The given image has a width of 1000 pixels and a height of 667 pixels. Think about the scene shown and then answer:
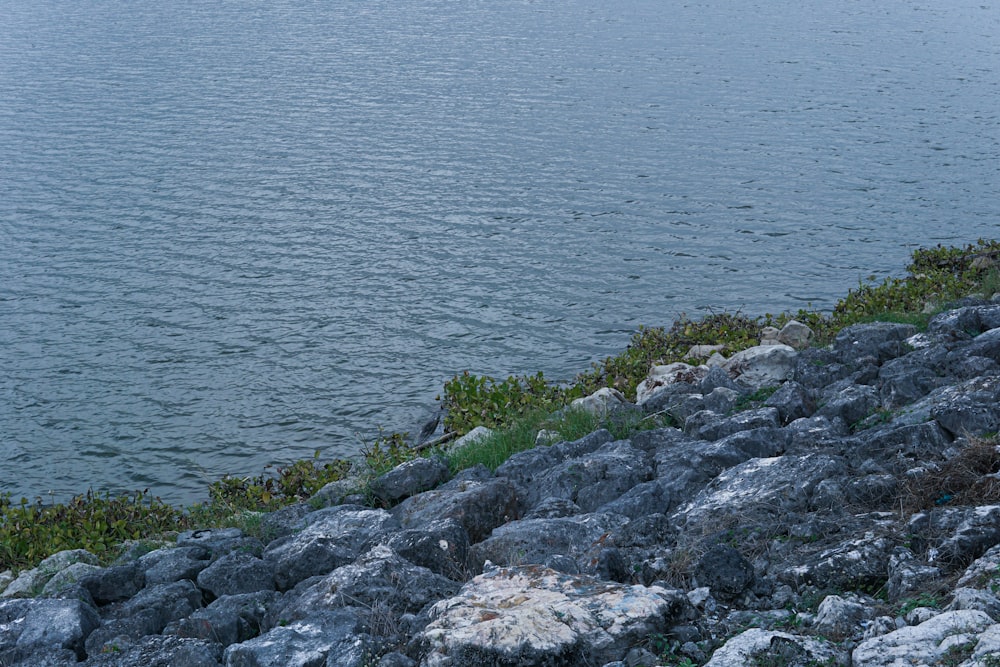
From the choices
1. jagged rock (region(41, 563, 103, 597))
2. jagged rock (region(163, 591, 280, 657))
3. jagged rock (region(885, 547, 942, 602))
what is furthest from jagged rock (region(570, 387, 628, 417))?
jagged rock (region(885, 547, 942, 602))

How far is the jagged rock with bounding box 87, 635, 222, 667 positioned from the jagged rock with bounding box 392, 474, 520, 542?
310 centimetres

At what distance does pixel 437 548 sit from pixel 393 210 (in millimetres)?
19997

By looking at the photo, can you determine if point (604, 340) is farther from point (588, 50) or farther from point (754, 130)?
point (588, 50)

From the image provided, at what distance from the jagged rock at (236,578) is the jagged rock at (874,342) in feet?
30.0

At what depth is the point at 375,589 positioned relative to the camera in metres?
8.84

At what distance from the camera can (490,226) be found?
90.5ft

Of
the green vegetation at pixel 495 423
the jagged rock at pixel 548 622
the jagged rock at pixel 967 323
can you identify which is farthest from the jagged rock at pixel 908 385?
the jagged rock at pixel 548 622

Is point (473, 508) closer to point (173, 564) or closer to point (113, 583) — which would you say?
point (173, 564)

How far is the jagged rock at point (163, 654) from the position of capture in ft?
27.2

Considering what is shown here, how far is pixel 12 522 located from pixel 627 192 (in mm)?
21272

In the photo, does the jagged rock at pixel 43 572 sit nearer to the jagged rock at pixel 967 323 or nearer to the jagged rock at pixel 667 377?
the jagged rock at pixel 667 377

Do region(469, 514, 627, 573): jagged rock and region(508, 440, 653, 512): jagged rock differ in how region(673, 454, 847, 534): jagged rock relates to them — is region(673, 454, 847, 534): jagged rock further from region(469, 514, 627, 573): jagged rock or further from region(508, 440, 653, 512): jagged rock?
region(508, 440, 653, 512): jagged rock

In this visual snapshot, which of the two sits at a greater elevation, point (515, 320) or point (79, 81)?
point (79, 81)

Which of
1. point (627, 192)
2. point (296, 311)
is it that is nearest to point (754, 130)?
point (627, 192)
